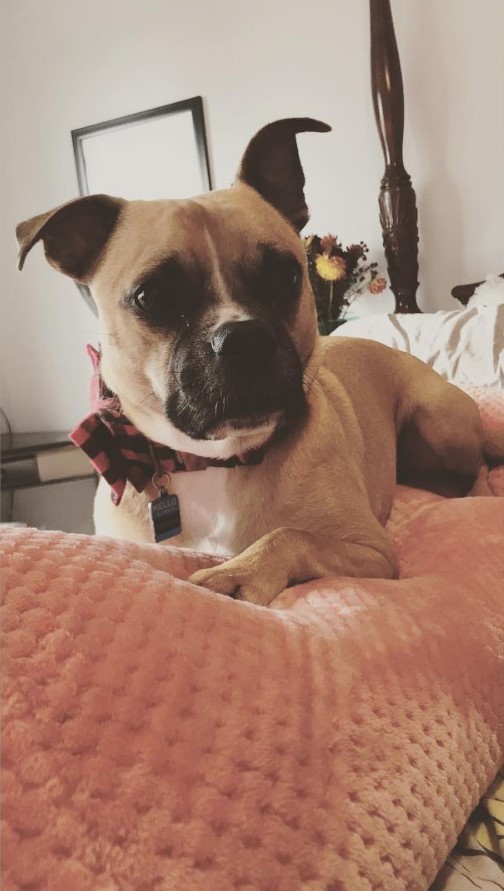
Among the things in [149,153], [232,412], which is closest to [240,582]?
[232,412]

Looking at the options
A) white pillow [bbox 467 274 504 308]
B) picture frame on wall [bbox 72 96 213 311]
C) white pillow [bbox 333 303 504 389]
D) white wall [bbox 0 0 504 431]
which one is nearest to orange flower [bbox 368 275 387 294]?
white wall [bbox 0 0 504 431]

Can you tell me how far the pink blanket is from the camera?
375 mm

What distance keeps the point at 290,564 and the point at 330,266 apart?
6.37ft

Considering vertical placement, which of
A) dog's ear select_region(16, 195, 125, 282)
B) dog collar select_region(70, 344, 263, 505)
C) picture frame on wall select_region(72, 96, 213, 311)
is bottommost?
dog collar select_region(70, 344, 263, 505)

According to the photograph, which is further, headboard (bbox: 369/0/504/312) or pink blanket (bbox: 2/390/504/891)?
headboard (bbox: 369/0/504/312)

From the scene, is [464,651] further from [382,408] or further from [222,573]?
[382,408]

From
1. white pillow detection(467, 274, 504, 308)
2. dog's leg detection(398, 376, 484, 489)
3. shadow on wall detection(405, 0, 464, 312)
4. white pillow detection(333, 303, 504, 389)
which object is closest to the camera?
dog's leg detection(398, 376, 484, 489)

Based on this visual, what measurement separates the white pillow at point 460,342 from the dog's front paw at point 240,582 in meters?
1.19

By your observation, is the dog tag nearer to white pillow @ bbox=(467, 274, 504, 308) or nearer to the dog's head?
the dog's head

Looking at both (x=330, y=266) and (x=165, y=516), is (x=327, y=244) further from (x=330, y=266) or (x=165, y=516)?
(x=165, y=516)

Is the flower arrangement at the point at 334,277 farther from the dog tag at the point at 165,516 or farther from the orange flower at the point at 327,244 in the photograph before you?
the dog tag at the point at 165,516

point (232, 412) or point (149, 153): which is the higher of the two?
point (149, 153)

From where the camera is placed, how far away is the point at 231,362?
0.87 m

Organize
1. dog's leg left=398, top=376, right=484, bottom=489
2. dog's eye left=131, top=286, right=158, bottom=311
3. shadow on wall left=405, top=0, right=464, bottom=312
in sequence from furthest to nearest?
shadow on wall left=405, top=0, right=464, bottom=312 < dog's leg left=398, top=376, right=484, bottom=489 < dog's eye left=131, top=286, right=158, bottom=311
